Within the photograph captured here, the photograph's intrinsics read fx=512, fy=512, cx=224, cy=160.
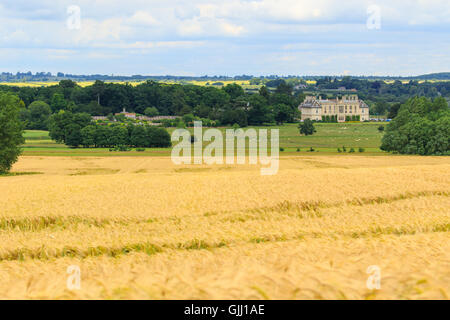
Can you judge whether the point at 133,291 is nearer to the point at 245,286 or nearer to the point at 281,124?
the point at 245,286

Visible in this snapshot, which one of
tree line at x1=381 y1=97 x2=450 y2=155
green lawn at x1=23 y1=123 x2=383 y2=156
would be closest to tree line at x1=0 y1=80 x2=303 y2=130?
green lawn at x1=23 y1=123 x2=383 y2=156

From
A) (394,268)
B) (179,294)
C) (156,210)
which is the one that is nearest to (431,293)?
(394,268)

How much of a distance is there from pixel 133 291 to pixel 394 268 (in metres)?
4.85

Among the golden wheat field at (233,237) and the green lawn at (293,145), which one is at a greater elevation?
the golden wheat field at (233,237)

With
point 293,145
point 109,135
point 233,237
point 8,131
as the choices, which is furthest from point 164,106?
point 233,237

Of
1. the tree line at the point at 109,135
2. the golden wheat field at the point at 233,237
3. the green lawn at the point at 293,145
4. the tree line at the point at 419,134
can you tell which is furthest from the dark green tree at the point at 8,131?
the tree line at the point at 419,134

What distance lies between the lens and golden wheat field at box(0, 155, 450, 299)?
8.65m

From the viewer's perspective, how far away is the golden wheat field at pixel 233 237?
28.4 ft

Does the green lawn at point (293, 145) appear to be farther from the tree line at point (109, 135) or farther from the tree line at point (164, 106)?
the tree line at point (164, 106)

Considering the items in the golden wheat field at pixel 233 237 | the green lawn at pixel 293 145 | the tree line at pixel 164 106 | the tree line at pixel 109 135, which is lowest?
the green lawn at pixel 293 145

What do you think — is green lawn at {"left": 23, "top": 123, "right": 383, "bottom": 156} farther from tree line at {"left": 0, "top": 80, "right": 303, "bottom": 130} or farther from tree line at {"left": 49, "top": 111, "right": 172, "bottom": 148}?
tree line at {"left": 0, "top": 80, "right": 303, "bottom": 130}

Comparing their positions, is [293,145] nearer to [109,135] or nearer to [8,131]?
[109,135]

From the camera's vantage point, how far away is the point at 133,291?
858cm

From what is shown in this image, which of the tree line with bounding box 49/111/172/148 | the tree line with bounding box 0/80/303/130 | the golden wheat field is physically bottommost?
the tree line with bounding box 49/111/172/148
